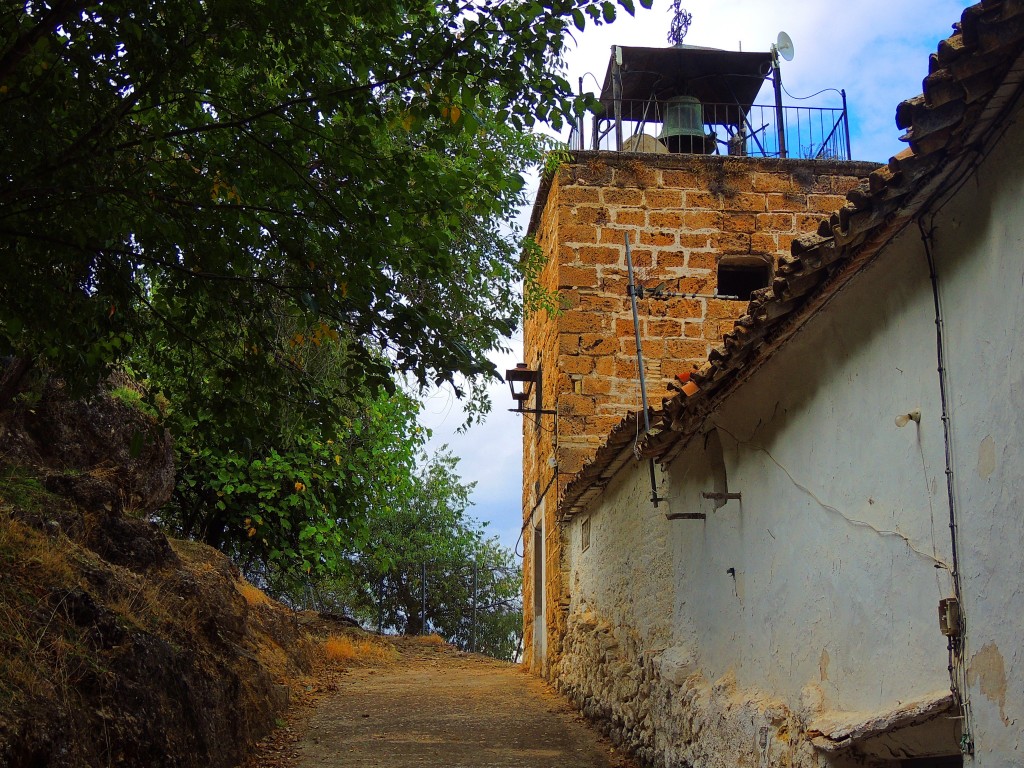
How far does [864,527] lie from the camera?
4492 millimetres

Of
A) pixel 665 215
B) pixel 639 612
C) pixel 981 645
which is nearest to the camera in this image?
pixel 981 645

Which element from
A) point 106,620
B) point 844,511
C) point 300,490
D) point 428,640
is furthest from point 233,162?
point 428,640

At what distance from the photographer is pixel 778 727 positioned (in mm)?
5250

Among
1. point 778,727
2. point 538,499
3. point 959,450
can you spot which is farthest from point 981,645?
point 538,499

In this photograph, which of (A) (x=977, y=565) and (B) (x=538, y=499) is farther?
(B) (x=538, y=499)

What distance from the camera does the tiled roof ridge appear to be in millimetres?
3045

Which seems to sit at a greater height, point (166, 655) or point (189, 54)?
point (189, 54)

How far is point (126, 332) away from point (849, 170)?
10.1m

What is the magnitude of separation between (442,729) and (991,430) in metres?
7.00

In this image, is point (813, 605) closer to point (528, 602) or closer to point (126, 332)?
point (126, 332)

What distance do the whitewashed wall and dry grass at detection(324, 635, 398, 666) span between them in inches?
363

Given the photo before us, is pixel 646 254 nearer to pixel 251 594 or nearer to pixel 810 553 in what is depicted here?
pixel 251 594

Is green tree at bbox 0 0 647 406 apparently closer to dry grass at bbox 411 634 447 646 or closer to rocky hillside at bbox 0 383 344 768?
rocky hillside at bbox 0 383 344 768

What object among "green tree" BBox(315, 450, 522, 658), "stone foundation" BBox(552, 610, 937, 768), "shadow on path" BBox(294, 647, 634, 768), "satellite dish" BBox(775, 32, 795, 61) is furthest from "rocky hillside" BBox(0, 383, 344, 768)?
"green tree" BBox(315, 450, 522, 658)
